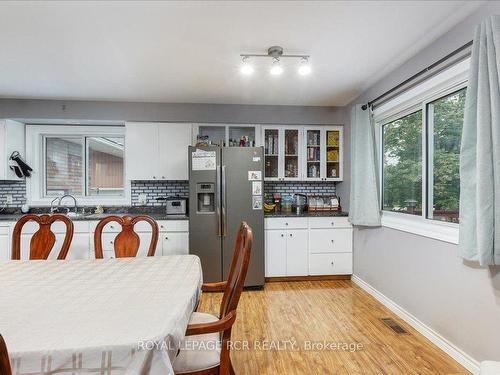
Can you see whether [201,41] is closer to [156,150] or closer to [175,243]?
[156,150]

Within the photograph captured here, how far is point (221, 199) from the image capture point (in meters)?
3.20

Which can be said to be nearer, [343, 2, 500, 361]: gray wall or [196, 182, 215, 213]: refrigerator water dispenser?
[343, 2, 500, 361]: gray wall

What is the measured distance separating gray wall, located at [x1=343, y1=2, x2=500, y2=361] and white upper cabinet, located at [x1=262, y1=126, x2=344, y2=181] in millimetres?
986

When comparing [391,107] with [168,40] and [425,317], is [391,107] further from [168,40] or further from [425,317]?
[168,40]

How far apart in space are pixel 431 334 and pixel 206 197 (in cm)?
253

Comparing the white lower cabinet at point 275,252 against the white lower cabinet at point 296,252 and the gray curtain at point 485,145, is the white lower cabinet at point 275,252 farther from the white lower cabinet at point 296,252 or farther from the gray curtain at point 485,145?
the gray curtain at point 485,145

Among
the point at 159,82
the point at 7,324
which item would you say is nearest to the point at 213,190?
the point at 159,82

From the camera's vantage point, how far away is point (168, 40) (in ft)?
6.93

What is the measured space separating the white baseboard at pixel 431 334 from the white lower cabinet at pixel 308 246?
531mm

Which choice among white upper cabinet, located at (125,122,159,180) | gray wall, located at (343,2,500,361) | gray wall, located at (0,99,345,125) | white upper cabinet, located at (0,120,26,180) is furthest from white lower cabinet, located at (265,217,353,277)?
white upper cabinet, located at (0,120,26,180)

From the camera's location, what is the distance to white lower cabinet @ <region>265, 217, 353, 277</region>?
3.46 m

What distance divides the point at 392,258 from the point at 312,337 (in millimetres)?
1183

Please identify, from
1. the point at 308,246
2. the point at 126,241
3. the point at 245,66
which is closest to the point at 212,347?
the point at 126,241

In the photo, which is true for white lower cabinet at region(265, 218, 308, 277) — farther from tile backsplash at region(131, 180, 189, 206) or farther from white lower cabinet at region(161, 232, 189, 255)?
tile backsplash at region(131, 180, 189, 206)
